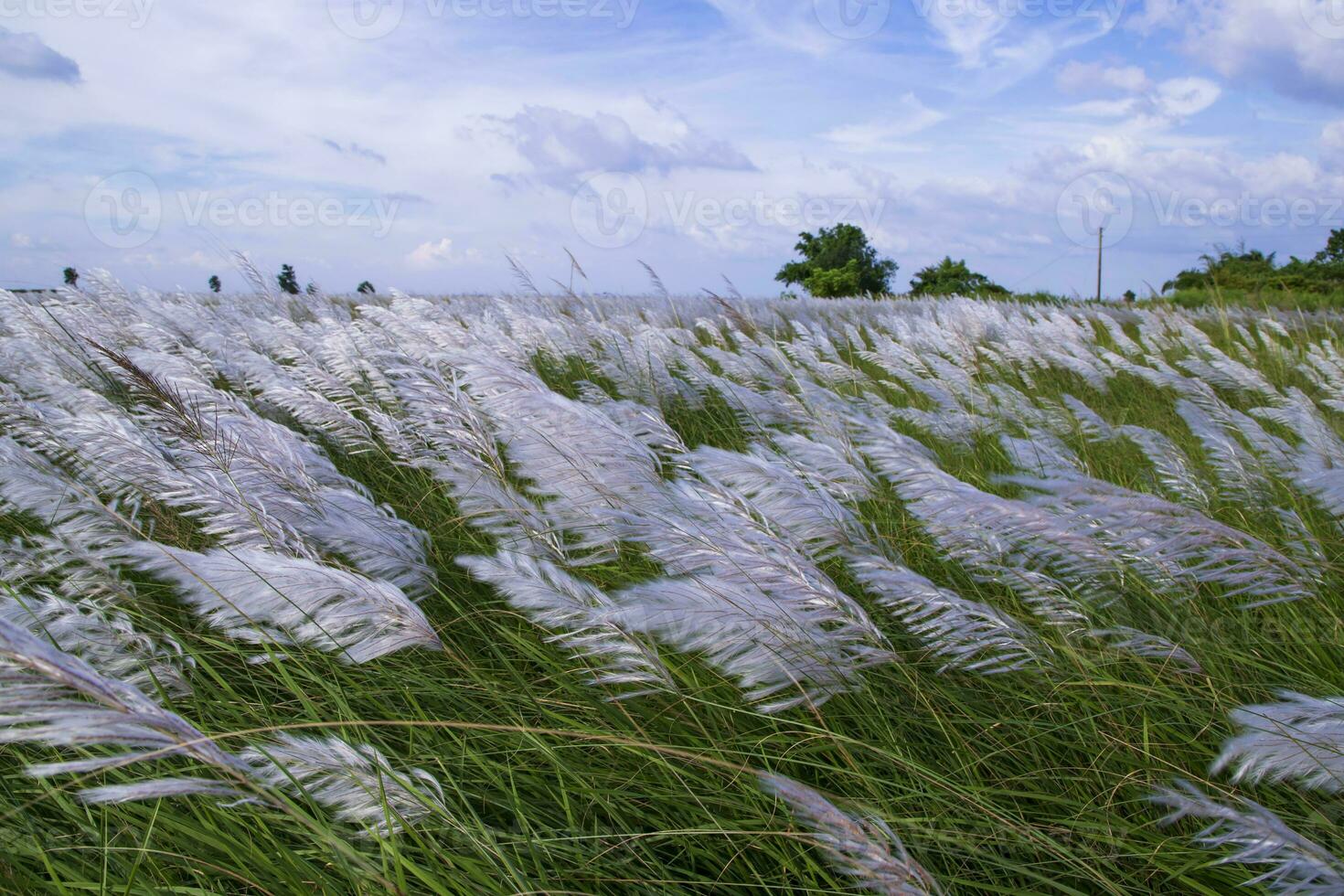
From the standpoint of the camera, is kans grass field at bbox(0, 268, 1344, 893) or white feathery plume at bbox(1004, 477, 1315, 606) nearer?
kans grass field at bbox(0, 268, 1344, 893)

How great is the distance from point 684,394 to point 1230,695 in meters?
2.75

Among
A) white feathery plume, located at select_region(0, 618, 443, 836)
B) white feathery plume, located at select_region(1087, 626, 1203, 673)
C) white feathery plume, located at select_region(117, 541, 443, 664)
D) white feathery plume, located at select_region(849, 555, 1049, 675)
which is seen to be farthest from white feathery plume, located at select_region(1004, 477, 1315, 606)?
white feathery plume, located at select_region(0, 618, 443, 836)

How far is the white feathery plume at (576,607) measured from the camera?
4.41 feet

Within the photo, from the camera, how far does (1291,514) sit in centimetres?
218

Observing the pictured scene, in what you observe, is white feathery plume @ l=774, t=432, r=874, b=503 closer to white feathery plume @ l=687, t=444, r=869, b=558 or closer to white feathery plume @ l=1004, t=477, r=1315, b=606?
white feathery plume @ l=687, t=444, r=869, b=558

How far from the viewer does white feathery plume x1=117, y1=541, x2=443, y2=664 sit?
125 centimetres

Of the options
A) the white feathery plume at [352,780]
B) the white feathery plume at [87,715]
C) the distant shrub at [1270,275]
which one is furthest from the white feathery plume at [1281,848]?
the distant shrub at [1270,275]

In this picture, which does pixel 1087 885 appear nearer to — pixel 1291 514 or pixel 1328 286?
pixel 1291 514

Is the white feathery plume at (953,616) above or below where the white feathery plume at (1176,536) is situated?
below


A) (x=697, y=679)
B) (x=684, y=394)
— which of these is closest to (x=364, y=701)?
(x=697, y=679)

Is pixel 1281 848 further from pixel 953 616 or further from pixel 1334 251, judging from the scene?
pixel 1334 251

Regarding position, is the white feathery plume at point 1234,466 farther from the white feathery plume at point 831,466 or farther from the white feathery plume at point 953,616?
the white feathery plume at point 953,616

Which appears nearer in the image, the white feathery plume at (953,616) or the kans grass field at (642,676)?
the kans grass field at (642,676)

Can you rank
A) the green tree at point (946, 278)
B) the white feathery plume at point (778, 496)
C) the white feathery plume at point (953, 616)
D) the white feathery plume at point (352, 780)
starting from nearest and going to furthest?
the white feathery plume at point (352, 780) → the white feathery plume at point (953, 616) → the white feathery plume at point (778, 496) → the green tree at point (946, 278)
